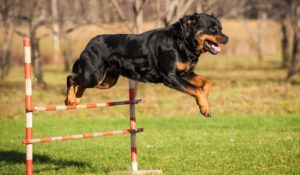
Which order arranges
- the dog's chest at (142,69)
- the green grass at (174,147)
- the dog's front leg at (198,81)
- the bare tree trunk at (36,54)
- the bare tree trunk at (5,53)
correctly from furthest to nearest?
the bare tree trunk at (5,53), the bare tree trunk at (36,54), the green grass at (174,147), the dog's chest at (142,69), the dog's front leg at (198,81)

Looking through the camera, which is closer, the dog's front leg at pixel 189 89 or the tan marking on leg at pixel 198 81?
the dog's front leg at pixel 189 89

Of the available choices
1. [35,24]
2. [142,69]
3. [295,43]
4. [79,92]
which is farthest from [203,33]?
[295,43]

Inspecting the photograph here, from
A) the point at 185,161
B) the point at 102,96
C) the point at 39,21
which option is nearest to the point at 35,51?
the point at 39,21

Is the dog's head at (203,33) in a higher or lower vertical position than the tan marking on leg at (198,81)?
higher

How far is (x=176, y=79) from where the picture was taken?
334 inches

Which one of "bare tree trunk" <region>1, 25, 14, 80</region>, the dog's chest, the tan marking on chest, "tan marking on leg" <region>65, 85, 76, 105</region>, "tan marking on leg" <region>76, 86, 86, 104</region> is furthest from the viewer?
"bare tree trunk" <region>1, 25, 14, 80</region>

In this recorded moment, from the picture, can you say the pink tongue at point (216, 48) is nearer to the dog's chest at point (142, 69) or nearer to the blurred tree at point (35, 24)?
the dog's chest at point (142, 69)

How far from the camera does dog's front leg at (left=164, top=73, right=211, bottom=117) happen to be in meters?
8.31

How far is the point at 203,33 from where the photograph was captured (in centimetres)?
878

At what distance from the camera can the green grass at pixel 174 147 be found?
386 inches

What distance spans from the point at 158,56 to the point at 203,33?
2.42 ft

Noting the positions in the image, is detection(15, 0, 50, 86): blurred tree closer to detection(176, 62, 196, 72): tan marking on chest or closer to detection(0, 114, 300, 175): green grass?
detection(0, 114, 300, 175): green grass

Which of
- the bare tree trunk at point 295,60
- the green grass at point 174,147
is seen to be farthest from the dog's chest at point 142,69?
the bare tree trunk at point 295,60

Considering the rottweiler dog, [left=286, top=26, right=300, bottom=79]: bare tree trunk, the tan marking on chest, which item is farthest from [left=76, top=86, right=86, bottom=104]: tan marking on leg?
[left=286, top=26, right=300, bottom=79]: bare tree trunk
